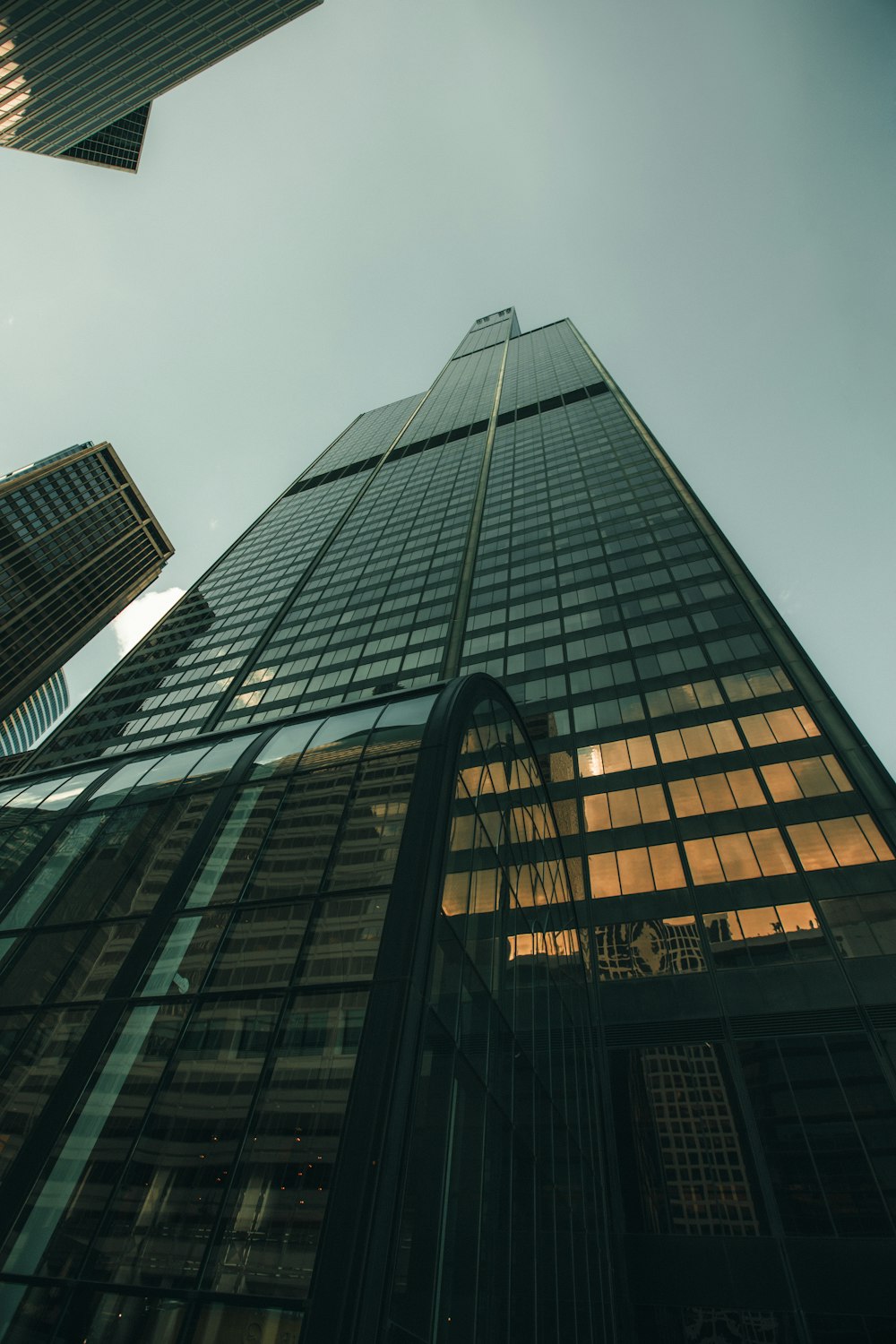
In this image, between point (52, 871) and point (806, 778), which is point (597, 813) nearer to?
point (806, 778)

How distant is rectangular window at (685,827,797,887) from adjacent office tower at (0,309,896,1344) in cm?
13

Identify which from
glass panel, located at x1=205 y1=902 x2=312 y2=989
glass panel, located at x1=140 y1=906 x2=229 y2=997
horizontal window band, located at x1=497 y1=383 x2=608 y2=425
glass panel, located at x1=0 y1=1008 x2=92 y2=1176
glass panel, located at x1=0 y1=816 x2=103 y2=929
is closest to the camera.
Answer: glass panel, located at x1=0 y1=1008 x2=92 y2=1176

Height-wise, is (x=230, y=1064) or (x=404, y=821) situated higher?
(x=404, y=821)

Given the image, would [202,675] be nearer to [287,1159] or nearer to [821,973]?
[821,973]

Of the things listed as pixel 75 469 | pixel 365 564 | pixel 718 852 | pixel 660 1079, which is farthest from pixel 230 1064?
pixel 75 469

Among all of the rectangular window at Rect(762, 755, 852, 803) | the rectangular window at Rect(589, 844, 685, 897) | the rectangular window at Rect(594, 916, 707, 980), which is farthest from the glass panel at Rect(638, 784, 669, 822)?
the rectangular window at Rect(594, 916, 707, 980)

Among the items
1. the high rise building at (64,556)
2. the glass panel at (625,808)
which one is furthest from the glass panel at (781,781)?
the high rise building at (64,556)

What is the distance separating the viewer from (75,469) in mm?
146500

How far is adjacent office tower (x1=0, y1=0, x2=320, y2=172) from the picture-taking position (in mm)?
58875

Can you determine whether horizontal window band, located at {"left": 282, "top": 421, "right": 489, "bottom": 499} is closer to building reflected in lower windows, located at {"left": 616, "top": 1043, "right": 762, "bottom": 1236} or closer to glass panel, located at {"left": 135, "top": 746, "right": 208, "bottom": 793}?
glass panel, located at {"left": 135, "top": 746, "right": 208, "bottom": 793}

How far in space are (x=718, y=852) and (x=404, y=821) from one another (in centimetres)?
2375

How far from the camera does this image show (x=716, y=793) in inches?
1323

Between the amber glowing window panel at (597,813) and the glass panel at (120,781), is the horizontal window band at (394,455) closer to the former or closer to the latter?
the amber glowing window panel at (597,813)

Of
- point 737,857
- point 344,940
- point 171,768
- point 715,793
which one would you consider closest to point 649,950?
point 737,857
